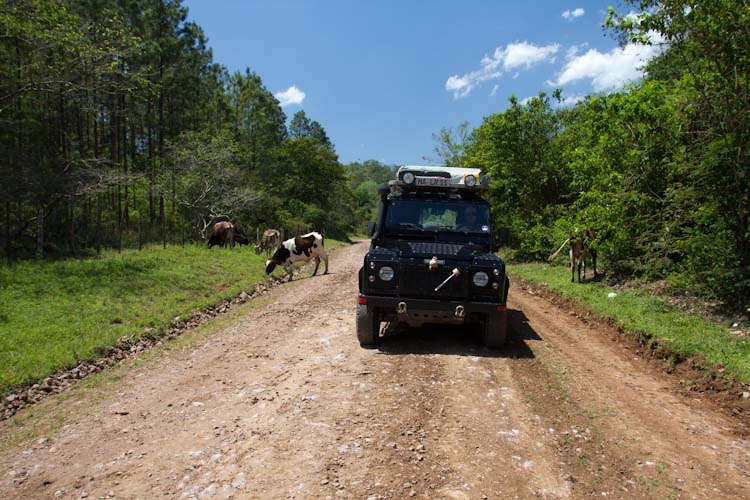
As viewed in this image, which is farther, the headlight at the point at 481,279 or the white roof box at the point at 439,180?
the white roof box at the point at 439,180

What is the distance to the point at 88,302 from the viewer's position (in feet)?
34.1

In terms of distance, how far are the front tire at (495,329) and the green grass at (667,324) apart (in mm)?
→ 2646

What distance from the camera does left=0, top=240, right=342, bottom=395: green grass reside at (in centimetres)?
725

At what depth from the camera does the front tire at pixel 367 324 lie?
7195mm

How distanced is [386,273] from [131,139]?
32.3 m

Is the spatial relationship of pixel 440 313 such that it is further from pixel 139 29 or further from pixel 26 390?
pixel 139 29

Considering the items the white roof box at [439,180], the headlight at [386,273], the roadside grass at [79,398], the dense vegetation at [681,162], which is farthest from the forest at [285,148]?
the roadside grass at [79,398]

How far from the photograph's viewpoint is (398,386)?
573cm

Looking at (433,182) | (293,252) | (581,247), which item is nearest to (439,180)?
(433,182)

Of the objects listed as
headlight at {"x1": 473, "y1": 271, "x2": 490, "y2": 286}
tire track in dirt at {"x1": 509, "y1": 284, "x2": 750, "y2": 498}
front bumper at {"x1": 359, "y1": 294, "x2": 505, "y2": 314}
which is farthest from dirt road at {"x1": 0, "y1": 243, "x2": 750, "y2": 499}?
headlight at {"x1": 473, "y1": 271, "x2": 490, "y2": 286}

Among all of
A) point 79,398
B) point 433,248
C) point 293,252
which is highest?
point 433,248

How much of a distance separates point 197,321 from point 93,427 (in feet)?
18.3

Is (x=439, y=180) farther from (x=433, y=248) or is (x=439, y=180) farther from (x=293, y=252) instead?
(x=293, y=252)

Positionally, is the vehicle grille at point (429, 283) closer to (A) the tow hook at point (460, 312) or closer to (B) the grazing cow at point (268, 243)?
(A) the tow hook at point (460, 312)
